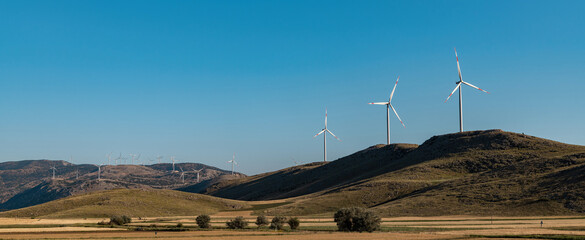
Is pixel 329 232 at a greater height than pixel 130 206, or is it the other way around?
pixel 130 206

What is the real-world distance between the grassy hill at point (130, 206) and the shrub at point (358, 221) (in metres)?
79.3

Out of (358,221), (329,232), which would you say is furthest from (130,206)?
(329,232)

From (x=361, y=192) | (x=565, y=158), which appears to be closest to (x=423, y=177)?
(x=361, y=192)

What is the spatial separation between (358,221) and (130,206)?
95906 millimetres

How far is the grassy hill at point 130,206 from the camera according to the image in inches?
5812

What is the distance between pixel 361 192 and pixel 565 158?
218ft

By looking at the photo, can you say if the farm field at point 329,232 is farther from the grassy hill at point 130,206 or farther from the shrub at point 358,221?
the grassy hill at point 130,206

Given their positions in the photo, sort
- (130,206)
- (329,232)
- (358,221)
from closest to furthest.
Answer: (329,232)
(358,221)
(130,206)

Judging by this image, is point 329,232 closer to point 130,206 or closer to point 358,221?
point 358,221

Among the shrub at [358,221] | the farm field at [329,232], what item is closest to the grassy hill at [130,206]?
the farm field at [329,232]

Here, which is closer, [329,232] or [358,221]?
[329,232]

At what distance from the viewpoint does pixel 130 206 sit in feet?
520

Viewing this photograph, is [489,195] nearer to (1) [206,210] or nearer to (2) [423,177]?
(2) [423,177]

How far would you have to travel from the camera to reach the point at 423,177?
636ft
